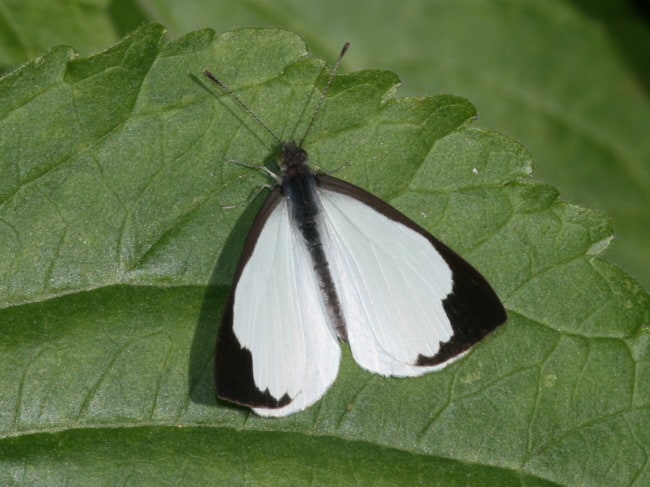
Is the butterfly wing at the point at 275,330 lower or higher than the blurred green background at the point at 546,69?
lower

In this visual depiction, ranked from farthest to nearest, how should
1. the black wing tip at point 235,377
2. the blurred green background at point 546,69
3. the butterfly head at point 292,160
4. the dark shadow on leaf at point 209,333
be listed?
the blurred green background at point 546,69 → the butterfly head at point 292,160 → the dark shadow on leaf at point 209,333 → the black wing tip at point 235,377

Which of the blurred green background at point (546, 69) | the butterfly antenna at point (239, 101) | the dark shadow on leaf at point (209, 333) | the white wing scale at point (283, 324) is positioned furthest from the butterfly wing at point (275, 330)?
the blurred green background at point (546, 69)

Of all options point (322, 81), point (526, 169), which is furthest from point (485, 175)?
point (322, 81)

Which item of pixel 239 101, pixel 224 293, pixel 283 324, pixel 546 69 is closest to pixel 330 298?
pixel 283 324

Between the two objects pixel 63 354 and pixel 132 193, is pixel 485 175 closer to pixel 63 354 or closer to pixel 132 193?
pixel 132 193

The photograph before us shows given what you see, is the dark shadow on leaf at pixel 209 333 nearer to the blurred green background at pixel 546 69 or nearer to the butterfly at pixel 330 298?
the butterfly at pixel 330 298
